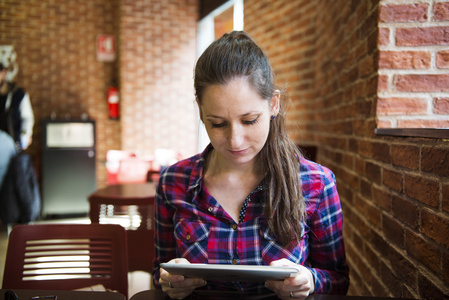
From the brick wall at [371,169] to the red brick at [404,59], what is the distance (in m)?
0.03

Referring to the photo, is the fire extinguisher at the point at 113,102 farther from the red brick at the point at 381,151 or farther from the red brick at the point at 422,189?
Answer: the red brick at the point at 422,189

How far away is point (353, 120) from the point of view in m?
1.87

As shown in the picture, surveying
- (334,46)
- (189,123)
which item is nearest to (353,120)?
(334,46)

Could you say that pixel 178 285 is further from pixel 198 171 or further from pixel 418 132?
pixel 418 132

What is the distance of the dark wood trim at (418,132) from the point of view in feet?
3.31

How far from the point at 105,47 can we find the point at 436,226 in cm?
593

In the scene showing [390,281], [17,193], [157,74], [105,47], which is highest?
[105,47]

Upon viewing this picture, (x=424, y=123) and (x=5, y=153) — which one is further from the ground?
(x=424, y=123)

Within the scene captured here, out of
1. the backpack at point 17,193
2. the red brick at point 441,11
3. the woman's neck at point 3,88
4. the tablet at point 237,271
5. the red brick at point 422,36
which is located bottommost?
the backpack at point 17,193

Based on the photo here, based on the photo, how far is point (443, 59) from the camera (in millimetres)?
1393

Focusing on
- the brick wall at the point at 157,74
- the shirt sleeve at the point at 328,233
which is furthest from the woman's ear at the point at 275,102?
the brick wall at the point at 157,74

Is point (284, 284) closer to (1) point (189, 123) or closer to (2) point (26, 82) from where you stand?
(1) point (189, 123)

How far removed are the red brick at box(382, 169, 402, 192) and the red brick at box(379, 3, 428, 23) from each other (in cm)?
56

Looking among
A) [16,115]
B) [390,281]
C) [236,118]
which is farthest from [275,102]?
[16,115]
